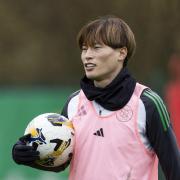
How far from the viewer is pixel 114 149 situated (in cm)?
541

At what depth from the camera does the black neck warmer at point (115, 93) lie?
5.47 metres

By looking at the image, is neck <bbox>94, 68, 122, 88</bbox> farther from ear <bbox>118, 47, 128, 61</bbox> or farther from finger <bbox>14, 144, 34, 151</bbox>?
finger <bbox>14, 144, 34, 151</bbox>

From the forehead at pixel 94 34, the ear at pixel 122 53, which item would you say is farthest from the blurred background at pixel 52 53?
the forehead at pixel 94 34

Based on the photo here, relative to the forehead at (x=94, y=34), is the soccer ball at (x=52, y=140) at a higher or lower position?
lower

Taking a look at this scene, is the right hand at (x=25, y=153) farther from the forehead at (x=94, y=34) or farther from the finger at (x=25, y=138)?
the forehead at (x=94, y=34)

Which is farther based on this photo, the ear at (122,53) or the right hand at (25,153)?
the ear at (122,53)

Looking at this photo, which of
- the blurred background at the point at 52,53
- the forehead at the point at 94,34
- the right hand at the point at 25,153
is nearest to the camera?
the right hand at the point at 25,153

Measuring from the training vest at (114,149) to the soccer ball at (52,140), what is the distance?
0.22ft

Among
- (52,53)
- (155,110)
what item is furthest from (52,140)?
(52,53)

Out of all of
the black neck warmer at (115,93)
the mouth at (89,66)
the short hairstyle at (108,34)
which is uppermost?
the short hairstyle at (108,34)

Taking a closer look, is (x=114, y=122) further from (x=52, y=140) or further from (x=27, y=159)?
(x=27, y=159)

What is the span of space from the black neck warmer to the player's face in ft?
0.16

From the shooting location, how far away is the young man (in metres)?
5.41

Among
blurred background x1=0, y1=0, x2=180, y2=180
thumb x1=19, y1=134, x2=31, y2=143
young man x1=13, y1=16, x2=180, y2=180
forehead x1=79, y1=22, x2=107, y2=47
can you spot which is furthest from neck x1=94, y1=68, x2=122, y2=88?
blurred background x1=0, y1=0, x2=180, y2=180
